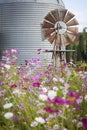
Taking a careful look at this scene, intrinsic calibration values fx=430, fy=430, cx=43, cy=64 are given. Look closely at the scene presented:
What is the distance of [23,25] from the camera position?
24.2 metres

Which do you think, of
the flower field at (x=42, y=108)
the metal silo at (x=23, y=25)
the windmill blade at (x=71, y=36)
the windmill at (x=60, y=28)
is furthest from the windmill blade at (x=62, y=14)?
the flower field at (x=42, y=108)

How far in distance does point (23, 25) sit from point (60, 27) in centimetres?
385

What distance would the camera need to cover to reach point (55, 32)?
21125 mm

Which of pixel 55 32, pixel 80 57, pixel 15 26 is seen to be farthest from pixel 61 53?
pixel 80 57

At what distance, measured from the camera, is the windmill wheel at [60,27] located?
20969 mm

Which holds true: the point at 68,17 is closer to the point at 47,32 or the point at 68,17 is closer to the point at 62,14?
the point at 62,14

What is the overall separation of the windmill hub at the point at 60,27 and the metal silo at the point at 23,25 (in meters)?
2.89

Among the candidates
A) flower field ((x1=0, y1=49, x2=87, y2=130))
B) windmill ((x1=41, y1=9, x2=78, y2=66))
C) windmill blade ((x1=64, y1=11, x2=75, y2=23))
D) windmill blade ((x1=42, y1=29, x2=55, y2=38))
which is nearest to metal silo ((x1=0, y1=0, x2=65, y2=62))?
windmill ((x1=41, y1=9, x2=78, y2=66))

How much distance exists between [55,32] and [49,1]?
4.21 metres

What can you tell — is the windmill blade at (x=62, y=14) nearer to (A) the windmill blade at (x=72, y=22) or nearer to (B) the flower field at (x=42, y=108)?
(A) the windmill blade at (x=72, y=22)

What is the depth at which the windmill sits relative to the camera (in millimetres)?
20980

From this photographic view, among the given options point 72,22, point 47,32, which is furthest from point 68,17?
point 47,32

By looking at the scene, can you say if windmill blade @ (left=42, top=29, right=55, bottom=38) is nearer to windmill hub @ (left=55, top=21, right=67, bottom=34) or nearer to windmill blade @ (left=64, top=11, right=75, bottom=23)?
windmill hub @ (left=55, top=21, right=67, bottom=34)

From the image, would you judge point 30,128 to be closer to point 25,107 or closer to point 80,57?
point 25,107
